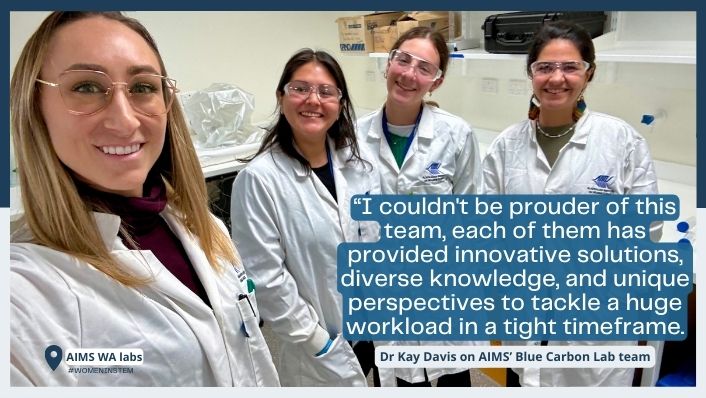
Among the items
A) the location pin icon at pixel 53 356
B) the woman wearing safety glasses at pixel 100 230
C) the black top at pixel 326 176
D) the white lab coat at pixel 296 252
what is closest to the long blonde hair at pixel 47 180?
the woman wearing safety glasses at pixel 100 230

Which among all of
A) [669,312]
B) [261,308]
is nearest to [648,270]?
[669,312]

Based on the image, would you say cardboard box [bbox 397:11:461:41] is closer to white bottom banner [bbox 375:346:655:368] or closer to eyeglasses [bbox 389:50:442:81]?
eyeglasses [bbox 389:50:442:81]

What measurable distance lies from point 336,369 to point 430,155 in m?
0.59

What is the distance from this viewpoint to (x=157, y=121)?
0.71m

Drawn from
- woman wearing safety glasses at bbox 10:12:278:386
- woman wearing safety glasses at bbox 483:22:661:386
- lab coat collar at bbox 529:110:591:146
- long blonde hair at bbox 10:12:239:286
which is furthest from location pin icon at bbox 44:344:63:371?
lab coat collar at bbox 529:110:591:146

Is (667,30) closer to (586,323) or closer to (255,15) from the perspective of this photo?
(586,323)

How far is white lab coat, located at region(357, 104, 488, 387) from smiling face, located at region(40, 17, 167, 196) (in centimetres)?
59

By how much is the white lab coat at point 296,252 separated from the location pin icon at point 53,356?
1.41 feet

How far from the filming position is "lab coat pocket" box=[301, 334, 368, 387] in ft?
3.47

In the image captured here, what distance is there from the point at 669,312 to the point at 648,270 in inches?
3.6

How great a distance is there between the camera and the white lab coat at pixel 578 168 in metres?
0.90

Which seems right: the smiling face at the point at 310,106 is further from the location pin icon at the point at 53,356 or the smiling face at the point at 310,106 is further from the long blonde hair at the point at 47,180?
the location pin icon at the point at 53,356

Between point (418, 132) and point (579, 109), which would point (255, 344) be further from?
point (579, 109)

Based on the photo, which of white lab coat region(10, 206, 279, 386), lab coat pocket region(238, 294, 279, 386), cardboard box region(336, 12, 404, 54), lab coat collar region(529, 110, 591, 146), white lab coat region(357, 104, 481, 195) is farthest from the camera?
white lab coat region(357, 104, 481, 195)
